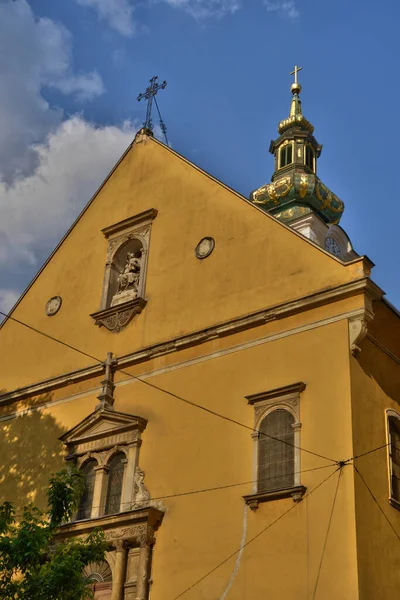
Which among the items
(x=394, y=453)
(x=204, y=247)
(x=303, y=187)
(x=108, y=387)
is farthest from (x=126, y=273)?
(x=303, y=187)

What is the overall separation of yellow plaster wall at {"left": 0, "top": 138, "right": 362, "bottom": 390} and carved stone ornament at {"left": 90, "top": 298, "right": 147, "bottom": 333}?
16 centimetres

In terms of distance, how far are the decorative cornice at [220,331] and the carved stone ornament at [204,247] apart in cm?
179

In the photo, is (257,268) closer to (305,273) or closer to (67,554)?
(305,273)

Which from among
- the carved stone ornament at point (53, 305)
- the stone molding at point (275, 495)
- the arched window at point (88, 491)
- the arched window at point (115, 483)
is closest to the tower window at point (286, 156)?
the carved stone ornament at point (53, 305)

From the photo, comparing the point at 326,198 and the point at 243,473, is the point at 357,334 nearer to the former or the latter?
the point at 243,473

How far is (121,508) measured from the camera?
1662 centimetres

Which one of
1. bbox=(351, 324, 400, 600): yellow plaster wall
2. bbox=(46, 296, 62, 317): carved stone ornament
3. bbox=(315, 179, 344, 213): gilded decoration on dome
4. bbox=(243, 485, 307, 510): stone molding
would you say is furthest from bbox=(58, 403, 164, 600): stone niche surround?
bbox=(315, 179, 344, 213): gilded decoration on dome

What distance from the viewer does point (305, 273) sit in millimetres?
16281

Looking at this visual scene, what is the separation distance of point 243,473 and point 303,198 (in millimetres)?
15209

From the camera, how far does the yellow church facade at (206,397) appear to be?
46.9 ft

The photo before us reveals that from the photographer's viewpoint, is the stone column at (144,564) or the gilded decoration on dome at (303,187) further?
the gilded decoration on dome at (303,187)

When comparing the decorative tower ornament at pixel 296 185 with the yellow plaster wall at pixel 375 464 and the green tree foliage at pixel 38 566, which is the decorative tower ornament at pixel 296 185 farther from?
the green tree foliage at pixel 38 566

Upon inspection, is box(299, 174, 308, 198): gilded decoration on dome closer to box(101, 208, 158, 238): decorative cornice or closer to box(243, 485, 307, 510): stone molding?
box(101, 208, 158, 238): decorative cornice

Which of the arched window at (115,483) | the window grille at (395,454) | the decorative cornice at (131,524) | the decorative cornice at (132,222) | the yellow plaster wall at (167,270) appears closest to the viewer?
the window grille at (395,454)
